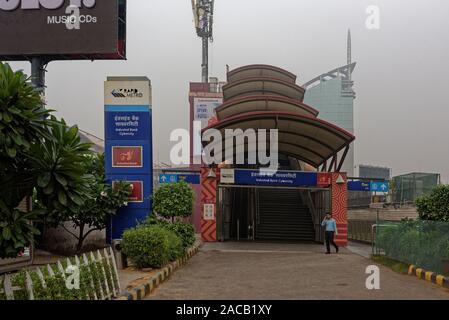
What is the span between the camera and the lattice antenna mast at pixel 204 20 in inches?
2402

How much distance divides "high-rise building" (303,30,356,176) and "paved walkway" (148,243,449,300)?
209ft

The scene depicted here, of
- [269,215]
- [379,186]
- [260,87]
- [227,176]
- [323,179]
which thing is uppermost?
[260,87]

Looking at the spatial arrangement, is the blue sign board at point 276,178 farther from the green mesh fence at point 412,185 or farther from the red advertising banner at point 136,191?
the red advertising banner at point 136,191

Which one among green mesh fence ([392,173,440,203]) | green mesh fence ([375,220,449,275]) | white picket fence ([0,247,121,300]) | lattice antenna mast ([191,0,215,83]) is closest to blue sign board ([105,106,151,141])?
green mesh fence ([375,220,449,275])

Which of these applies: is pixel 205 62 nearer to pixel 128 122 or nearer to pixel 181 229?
pixel 128 122

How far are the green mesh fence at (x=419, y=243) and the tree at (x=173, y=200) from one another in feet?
18.6


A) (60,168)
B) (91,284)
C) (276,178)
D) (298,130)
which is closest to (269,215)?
(276,178)

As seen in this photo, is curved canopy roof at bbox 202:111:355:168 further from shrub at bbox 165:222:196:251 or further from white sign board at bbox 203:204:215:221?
shrub at bbox 165:222:196:251

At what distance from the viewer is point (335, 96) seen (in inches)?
3629

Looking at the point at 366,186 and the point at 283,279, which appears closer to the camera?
Result: the point at 283,279

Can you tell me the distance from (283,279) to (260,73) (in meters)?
26.2

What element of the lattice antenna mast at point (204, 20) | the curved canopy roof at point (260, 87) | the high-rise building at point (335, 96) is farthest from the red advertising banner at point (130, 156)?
the high-rise building at point (335, 96)

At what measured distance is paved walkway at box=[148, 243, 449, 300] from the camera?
965 cm
